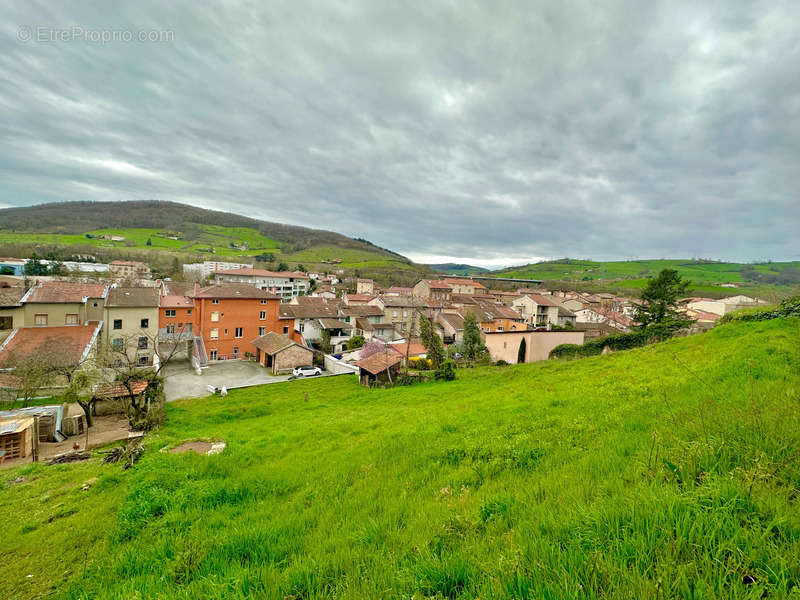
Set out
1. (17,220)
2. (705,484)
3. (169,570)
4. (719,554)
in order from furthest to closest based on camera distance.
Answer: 1. (17,220)
2. (169,570)
3. (705,484)
4. (719,554)

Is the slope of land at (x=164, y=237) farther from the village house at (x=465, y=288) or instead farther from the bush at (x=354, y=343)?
the bush at (x=354, y=343)

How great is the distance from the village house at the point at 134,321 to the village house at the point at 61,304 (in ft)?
3.57

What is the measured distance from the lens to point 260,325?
41.7m

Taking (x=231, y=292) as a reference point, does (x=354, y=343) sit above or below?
below

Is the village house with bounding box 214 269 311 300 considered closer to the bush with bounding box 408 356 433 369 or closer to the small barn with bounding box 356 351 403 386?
the bush with bounding box 408 356 433 369

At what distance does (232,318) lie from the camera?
39844mm

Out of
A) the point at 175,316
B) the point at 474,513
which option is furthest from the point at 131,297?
the point at 474,513

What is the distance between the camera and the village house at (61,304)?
26.6m

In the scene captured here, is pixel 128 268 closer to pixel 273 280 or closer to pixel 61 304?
pixel 273 280

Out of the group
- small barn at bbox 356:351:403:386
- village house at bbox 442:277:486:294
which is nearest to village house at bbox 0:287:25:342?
small barn at bbox 356:351:403:386

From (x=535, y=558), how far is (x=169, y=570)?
366 cm

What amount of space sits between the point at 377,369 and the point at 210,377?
58.6 feet

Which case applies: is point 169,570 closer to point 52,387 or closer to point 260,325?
point 52,387

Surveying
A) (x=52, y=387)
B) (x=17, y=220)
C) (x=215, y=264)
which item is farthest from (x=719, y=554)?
(x=17, y=220)
